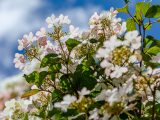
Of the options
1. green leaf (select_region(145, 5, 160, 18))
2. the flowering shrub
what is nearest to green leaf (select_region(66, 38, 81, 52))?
the flowering shrub

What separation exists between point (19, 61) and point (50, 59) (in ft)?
0.91

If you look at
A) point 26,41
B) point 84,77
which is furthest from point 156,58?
point 26,41

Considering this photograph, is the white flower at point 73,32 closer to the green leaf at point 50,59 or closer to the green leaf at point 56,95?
the green leaf at point 50,59

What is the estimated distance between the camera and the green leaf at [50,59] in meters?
2.31

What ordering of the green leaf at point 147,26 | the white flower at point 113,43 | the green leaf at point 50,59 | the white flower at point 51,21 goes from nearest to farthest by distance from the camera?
the white flower at point 113,43
the green leaf at point 50,59
the white flower at point 51,21
the green leaf at point 147,26

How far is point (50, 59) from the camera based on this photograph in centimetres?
232

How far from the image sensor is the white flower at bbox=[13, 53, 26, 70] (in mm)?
2527

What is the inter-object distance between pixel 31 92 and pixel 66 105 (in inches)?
27.8

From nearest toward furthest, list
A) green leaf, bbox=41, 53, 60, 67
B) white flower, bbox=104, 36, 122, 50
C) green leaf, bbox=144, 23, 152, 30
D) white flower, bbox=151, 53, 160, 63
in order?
white flower, bbox=104, 36, 122, 50, white flower, bbox=151, 53, 160, 63, green leaf, bbox=41, 53, 60, 67, green leaf, bbox=144, 23, 152, 30

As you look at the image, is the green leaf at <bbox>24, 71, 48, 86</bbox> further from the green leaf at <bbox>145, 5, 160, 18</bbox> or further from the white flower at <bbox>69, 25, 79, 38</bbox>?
the green leaf at <bbox>145, 5, 160, 18</bbox>

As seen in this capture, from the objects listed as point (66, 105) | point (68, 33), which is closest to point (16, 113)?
point (68, 33)

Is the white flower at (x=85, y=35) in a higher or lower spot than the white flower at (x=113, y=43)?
higher

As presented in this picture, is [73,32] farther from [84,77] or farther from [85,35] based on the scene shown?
[84,77]

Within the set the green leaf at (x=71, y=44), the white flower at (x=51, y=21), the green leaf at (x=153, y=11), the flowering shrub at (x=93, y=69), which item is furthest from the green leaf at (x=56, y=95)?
the green leaf at (x=153, y=11)
